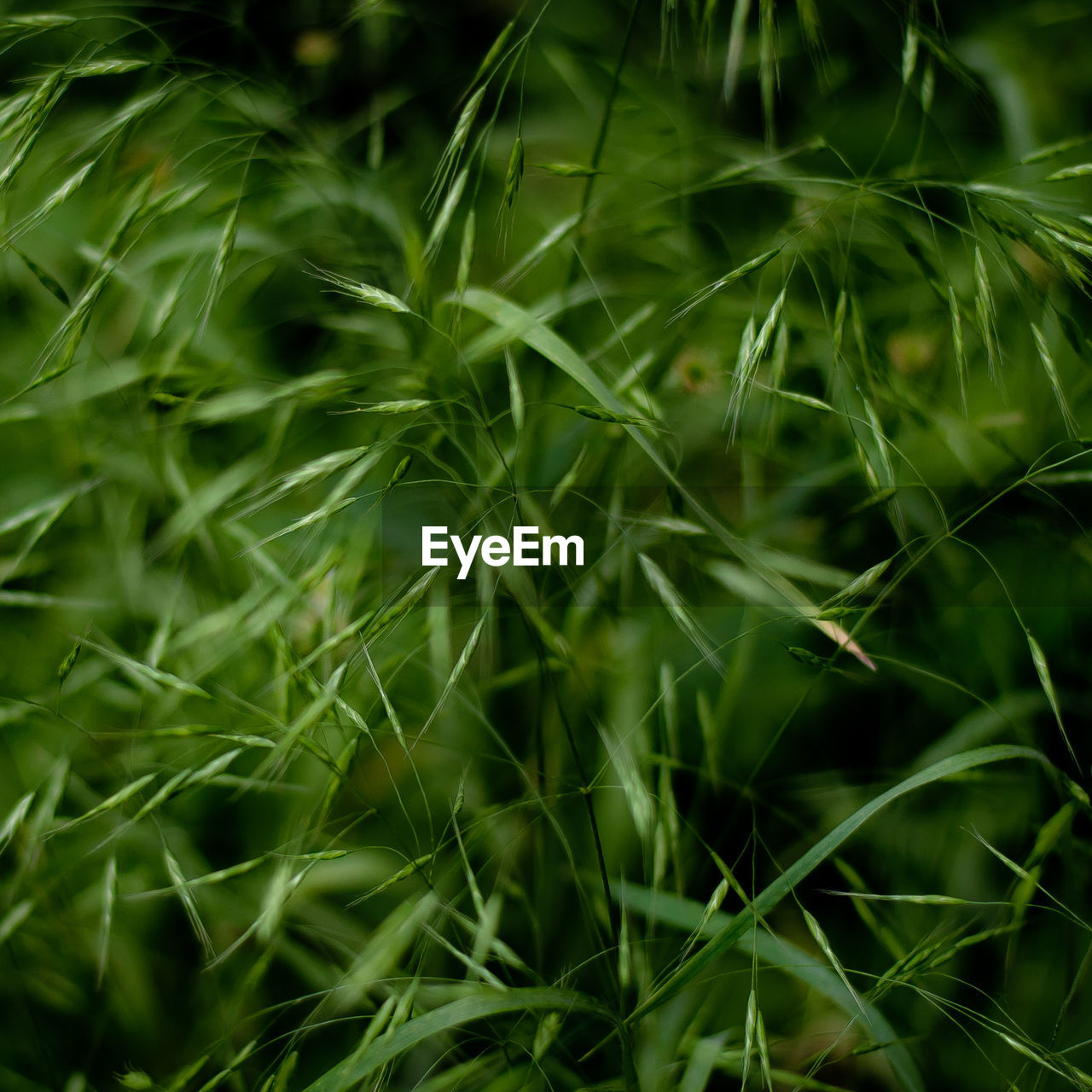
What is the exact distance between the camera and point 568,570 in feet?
2.70

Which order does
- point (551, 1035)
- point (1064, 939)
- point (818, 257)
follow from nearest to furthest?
1. point (551, 1035)
2. point (1064, 939)
3. point (818, 257)

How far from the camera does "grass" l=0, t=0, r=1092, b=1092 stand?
744 millimetres

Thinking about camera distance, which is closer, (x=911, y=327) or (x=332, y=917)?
(x=332, y=917)

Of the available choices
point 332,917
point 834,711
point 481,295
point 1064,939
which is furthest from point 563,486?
point 1064,939

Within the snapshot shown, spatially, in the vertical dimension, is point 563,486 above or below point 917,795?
above

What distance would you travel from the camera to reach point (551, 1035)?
68 cm

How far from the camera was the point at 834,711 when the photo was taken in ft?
2.90

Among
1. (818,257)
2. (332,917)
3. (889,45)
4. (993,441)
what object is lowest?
(332,917)

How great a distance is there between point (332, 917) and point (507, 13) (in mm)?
1093

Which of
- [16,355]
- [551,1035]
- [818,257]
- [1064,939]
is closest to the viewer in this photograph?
[551,1035]

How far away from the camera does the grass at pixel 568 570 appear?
74cm

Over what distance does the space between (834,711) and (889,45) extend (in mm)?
809

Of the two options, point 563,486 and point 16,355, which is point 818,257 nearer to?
point 563,486

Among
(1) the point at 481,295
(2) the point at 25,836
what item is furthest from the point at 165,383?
(2) the point at 25,836
